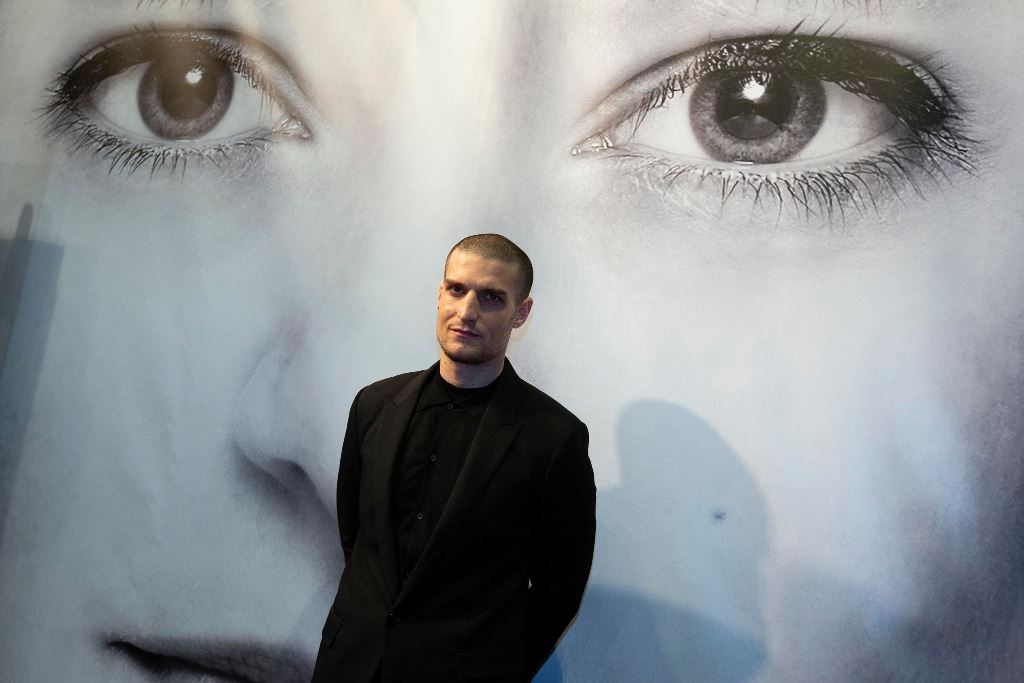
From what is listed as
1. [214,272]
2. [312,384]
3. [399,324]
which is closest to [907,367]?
[399,324]

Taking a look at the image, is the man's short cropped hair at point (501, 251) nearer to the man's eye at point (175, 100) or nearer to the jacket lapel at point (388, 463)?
the jacket lapel at point (388, 463)

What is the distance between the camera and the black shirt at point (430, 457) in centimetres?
145

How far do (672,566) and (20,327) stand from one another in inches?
66.3

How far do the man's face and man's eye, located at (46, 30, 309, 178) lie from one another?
2.76 ft

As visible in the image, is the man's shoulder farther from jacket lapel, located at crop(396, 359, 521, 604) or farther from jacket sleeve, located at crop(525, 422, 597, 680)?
jacket sleeve, located at crop(525, 422, 597, 680)

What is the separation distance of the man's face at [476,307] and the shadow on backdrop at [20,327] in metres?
1.27

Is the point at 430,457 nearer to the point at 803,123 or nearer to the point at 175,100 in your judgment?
the point at 803,123

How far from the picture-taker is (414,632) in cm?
139

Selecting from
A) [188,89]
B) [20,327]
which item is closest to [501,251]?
[188,89]

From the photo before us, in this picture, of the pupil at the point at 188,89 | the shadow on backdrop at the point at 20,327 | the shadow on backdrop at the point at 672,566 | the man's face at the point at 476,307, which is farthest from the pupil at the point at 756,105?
the shadow on backdrop at the point at 20,327

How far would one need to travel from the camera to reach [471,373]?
5.04 ft

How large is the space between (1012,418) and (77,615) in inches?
83.7

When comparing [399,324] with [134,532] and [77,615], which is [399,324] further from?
[77,615]

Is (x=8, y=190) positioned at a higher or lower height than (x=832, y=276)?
lower
